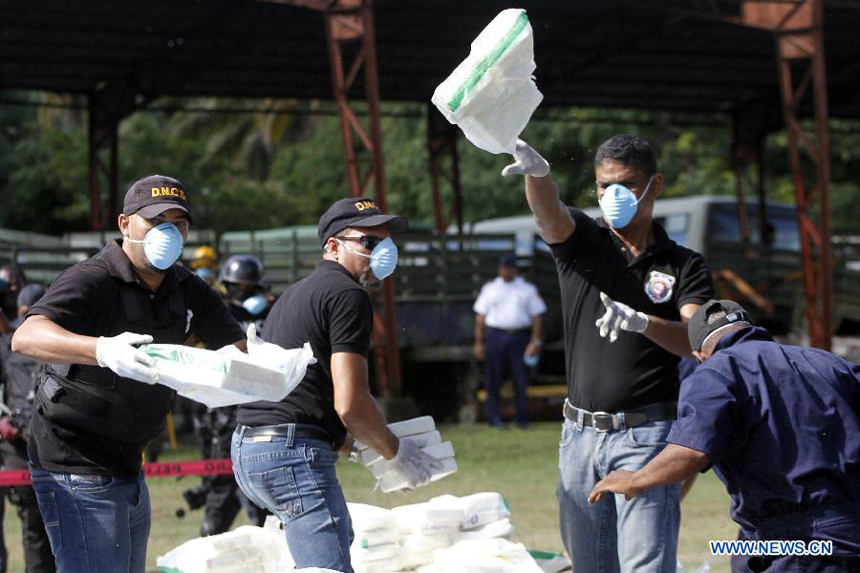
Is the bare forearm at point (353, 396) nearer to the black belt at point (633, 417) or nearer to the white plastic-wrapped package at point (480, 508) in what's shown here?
the black belt at point (633, 417)

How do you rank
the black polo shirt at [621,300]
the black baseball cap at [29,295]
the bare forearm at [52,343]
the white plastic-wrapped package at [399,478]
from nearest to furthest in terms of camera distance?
1. the bare forearm at [52,343]
2. the black polo shirt at [621,300]
3. the white plastic-wrapped package at [399,478]
4. the black baseball cap at [29,295]

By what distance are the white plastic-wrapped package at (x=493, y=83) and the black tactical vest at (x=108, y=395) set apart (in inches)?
51.7

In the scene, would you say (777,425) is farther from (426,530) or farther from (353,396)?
(426,530)

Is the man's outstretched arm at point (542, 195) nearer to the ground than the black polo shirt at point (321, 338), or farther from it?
farther from it

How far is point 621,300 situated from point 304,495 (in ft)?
4.69

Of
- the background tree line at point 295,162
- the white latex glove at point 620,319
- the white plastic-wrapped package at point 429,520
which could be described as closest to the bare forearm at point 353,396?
the white latex glove at point 620,319

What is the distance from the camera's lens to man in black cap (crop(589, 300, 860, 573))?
11.8ft

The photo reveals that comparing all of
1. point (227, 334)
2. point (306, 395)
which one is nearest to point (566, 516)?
point (306, 395)

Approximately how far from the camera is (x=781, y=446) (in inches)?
142

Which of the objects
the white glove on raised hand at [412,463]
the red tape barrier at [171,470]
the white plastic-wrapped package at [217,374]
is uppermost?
the white plastic-wrapped package at [217,374]

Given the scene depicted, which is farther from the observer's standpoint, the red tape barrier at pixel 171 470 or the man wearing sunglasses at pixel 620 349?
the red tape barrier at pixel 171 470

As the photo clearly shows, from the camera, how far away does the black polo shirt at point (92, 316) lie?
13.6 feet

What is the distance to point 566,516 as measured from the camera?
16.0ft
